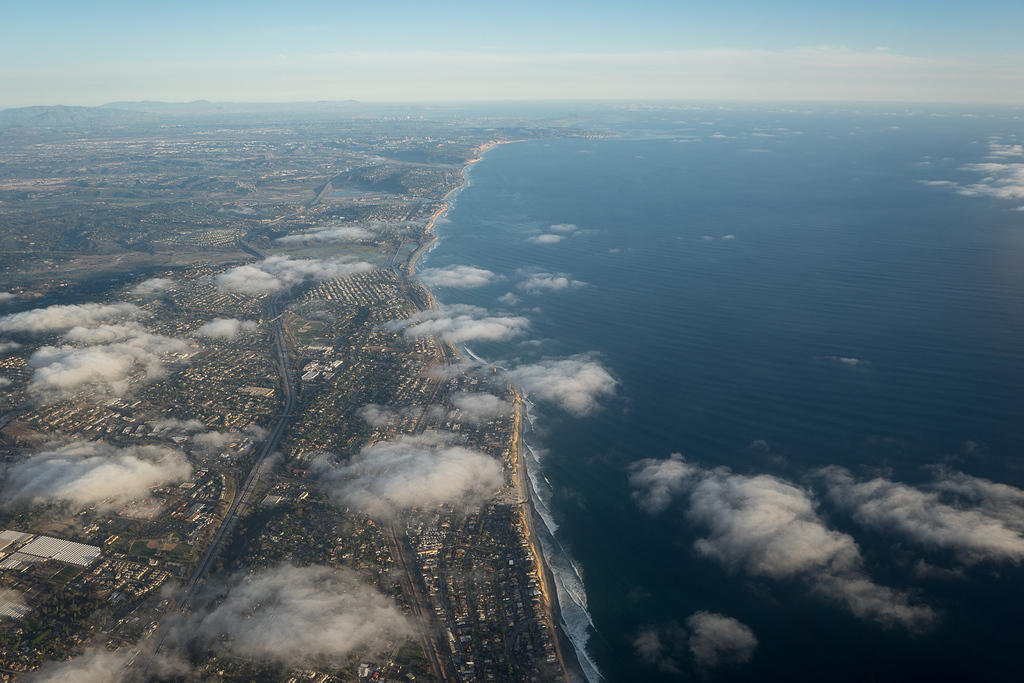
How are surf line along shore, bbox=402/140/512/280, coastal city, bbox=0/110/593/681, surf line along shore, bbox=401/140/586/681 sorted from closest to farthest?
surf line along shore, bbox=401/140/586/681, coastal city, bbox=0/110/593/681, surf line along shore, bbox=402/140/512/280

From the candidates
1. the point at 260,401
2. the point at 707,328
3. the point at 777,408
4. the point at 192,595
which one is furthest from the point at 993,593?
the point at 260,401

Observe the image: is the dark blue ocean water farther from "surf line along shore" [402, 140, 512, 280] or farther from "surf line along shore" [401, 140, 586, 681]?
"surf line along shore" [402, 140, 512, 280]

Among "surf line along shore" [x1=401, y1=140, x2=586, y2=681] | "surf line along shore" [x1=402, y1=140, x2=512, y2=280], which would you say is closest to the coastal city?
"surf line along shore" [x1=401, y1=140, x2=586, y2=681]

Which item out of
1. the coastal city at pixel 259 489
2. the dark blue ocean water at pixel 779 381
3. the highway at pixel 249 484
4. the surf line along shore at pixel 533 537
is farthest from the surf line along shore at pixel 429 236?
the surf line along shore at pixel 533 537

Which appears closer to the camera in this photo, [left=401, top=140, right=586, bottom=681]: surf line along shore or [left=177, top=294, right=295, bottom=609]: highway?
[left=401, top=140, right=586, bottom=681]: surf line along shore

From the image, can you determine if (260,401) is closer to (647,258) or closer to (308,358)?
(308,358)

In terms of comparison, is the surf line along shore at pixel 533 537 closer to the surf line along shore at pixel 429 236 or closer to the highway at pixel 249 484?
the highway at pixel 249 484

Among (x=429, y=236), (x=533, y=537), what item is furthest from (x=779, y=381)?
(x=429, y=236)
